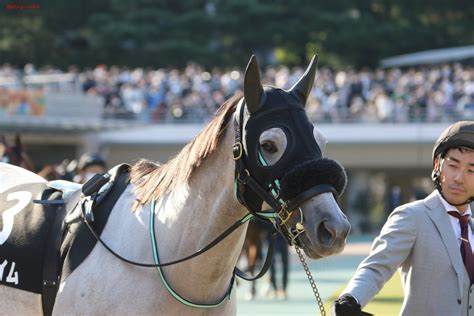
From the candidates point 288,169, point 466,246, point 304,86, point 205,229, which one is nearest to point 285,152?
point 288,169

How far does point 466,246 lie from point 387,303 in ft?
28.8

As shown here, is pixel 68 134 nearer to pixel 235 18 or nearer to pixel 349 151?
pixel 349 151

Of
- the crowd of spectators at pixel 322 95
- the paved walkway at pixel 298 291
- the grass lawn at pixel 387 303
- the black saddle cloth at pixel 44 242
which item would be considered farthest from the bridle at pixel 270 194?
the crowd of spectators at pixel 322 95

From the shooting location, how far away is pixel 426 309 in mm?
4605

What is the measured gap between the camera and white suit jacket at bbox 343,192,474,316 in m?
4.56

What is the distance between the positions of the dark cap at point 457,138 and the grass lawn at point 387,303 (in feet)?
21.5

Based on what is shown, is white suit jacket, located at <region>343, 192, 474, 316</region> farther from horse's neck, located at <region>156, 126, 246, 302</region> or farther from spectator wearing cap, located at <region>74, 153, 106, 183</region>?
spectator wearing cap, located at <region>74, 153, 106, 183</region>

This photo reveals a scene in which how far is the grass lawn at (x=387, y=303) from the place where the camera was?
12.2 metres

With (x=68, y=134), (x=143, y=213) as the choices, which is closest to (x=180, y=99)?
(x=68, y=134)

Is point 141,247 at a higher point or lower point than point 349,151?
higher

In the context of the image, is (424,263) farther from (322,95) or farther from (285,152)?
(322,95)

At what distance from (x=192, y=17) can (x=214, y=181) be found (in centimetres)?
4064

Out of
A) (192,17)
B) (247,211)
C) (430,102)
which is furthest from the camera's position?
(192,17)

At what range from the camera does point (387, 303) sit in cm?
1327
